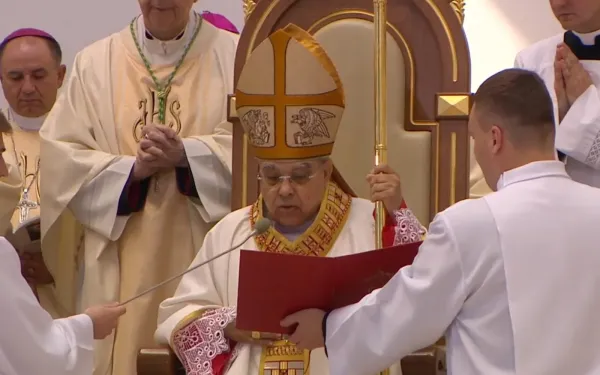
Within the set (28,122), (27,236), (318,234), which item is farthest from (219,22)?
(318,234)

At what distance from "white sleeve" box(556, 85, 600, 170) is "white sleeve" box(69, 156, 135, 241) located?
1.67 m

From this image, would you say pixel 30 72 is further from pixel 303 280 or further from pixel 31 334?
pixel 303 280

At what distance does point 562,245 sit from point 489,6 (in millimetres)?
4338

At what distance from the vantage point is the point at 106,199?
5.27m

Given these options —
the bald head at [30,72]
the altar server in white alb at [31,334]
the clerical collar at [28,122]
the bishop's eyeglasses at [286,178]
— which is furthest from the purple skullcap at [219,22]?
the altar server in white alb at [31,334]

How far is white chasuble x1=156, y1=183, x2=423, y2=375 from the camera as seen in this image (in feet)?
14.4

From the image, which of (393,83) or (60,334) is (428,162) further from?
(60,334)

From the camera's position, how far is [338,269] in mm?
3773

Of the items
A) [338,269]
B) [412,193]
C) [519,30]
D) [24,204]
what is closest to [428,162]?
[412,193]

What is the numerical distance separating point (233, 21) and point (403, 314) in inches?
170

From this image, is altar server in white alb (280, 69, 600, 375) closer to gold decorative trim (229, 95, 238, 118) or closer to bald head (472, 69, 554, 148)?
bald head (472, 69, 554, 148)

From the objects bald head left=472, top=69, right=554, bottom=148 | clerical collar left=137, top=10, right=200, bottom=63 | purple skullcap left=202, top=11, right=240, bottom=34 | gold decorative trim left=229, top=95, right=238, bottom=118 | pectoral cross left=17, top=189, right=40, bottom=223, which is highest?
purple skullcap left=202, top=11, right=240, bottom=34

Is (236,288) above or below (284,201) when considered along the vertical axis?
below

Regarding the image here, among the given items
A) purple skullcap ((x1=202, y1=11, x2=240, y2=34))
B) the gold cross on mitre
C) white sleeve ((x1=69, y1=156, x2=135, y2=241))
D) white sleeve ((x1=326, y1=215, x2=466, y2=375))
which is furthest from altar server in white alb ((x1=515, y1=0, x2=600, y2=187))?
purple skullcap ((x1=202, y1=11, x2=240, y2=34))
